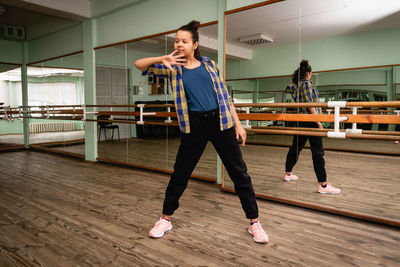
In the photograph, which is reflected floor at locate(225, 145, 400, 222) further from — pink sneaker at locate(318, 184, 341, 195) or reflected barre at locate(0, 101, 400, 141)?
reflected barre at locate(0, 101, 400, 141)

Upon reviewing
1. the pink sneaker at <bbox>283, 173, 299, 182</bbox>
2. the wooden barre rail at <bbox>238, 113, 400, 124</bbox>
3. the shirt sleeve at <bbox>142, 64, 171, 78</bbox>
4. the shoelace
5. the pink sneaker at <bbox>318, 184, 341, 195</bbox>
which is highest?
the shirt sleeve at <bbox>142, 64, 171, 78</bbox>

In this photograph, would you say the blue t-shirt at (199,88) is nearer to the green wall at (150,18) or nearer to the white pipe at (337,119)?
the white pipe at (337,119)

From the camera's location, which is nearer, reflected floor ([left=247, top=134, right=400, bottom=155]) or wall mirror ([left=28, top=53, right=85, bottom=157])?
reflected floor ([left=247, top=134, right=400, bottom=155])

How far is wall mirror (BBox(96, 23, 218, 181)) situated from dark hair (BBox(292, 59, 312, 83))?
1041mm

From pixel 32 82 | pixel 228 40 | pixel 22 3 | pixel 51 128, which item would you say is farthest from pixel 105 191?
pixel 32 82

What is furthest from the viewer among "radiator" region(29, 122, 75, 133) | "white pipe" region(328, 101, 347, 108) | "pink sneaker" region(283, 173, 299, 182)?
"radiator" region(29, 122, 75, 133)

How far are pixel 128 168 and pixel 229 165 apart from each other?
112 inches

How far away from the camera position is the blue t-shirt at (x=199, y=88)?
185cm

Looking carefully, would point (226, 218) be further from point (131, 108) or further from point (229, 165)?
point (131, 108)

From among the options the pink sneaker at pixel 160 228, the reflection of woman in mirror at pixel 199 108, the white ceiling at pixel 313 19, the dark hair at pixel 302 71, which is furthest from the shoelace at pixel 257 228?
the white ceiling at pixel 313 19

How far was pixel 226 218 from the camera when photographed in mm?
2418

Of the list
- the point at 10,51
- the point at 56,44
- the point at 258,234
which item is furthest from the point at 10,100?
the point at 258,234

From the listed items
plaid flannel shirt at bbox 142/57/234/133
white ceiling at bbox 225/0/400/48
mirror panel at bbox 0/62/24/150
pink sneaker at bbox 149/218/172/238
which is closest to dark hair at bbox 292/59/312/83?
white ceiling at bbox 225/0/400/48

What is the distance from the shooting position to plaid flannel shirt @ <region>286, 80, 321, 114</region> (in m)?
2.63
